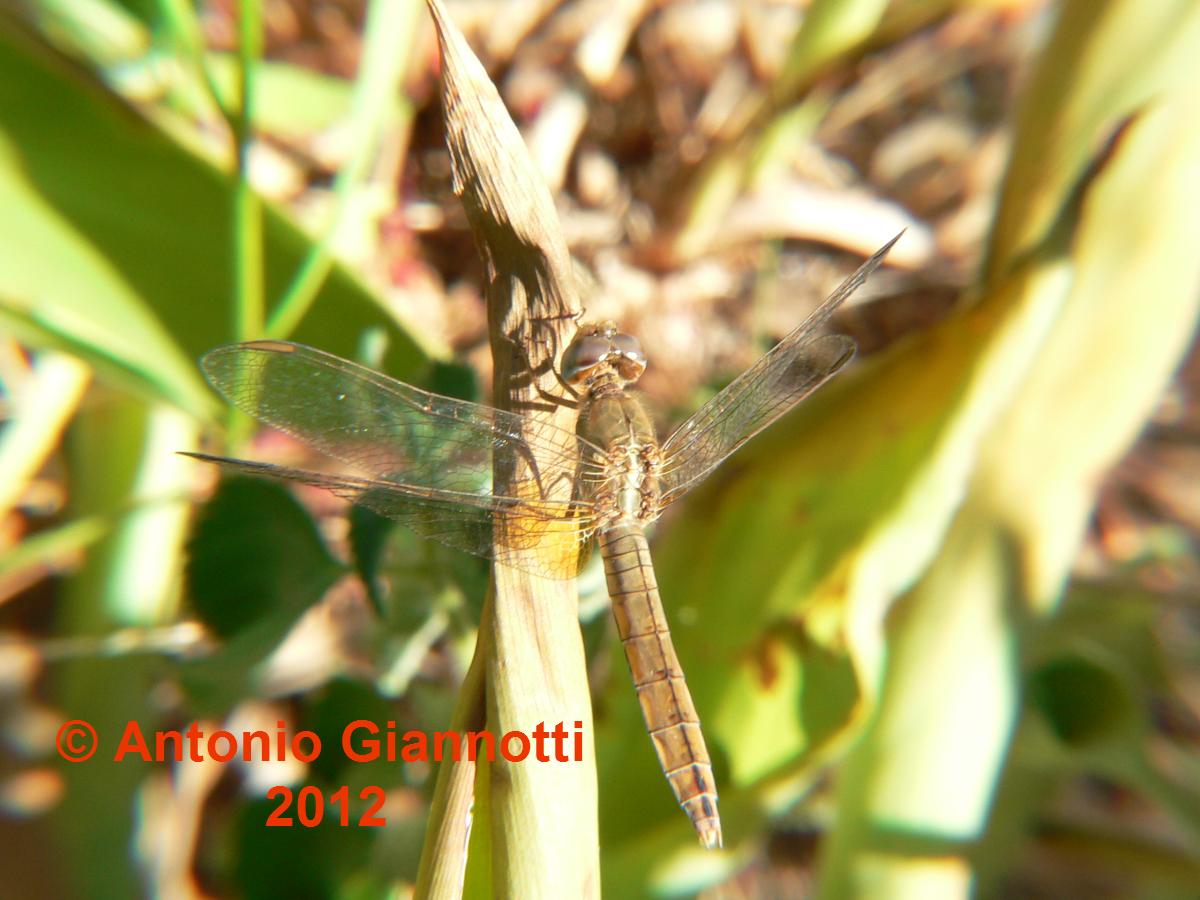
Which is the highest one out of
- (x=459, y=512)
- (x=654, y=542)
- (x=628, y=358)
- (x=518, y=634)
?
(x=654, y=542)

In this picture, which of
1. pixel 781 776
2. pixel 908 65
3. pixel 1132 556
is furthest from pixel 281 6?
pixel 1132 556

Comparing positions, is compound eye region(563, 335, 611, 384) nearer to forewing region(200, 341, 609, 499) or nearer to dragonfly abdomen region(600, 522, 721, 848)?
forewing region(200, 341, 609, 499)

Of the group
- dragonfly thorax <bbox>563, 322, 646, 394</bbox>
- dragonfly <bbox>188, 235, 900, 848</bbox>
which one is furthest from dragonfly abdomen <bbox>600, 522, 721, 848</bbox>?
Answer: dragonfly thorax <bbox>563, 322, 646, 394</bbox>

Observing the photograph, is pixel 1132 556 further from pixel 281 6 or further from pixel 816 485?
pixel 281 6

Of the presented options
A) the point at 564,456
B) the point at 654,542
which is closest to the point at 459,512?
the point at 564,456

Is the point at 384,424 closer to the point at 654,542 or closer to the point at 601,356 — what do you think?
the point at 601,356

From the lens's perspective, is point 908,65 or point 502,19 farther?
A: point 908,65

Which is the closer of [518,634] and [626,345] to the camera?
[518,634]
